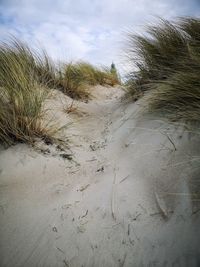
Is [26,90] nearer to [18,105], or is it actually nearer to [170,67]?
[18,105]

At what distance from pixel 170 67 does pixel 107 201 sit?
1.54m

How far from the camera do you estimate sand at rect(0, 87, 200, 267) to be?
1232 mm

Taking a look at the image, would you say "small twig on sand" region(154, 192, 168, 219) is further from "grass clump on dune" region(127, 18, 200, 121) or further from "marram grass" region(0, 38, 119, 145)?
"marram grass" region(0, 38, 119, 145)

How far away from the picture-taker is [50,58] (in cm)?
346

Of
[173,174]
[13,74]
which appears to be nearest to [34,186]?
[173,174]

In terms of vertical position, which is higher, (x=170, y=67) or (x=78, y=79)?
(x=170, y=67)

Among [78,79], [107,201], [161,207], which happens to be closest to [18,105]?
[107,201]

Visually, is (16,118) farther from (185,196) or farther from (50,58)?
(50,58)

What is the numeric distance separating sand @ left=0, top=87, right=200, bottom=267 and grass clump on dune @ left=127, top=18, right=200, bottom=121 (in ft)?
0.51

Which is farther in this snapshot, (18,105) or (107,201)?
(18,105)

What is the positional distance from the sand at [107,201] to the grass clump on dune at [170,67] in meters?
0.16

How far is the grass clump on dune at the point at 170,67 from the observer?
183cm

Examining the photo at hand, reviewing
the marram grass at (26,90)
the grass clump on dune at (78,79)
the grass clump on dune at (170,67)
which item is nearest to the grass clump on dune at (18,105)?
the marram grass at (26,90)

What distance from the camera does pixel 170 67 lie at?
2422 mm
